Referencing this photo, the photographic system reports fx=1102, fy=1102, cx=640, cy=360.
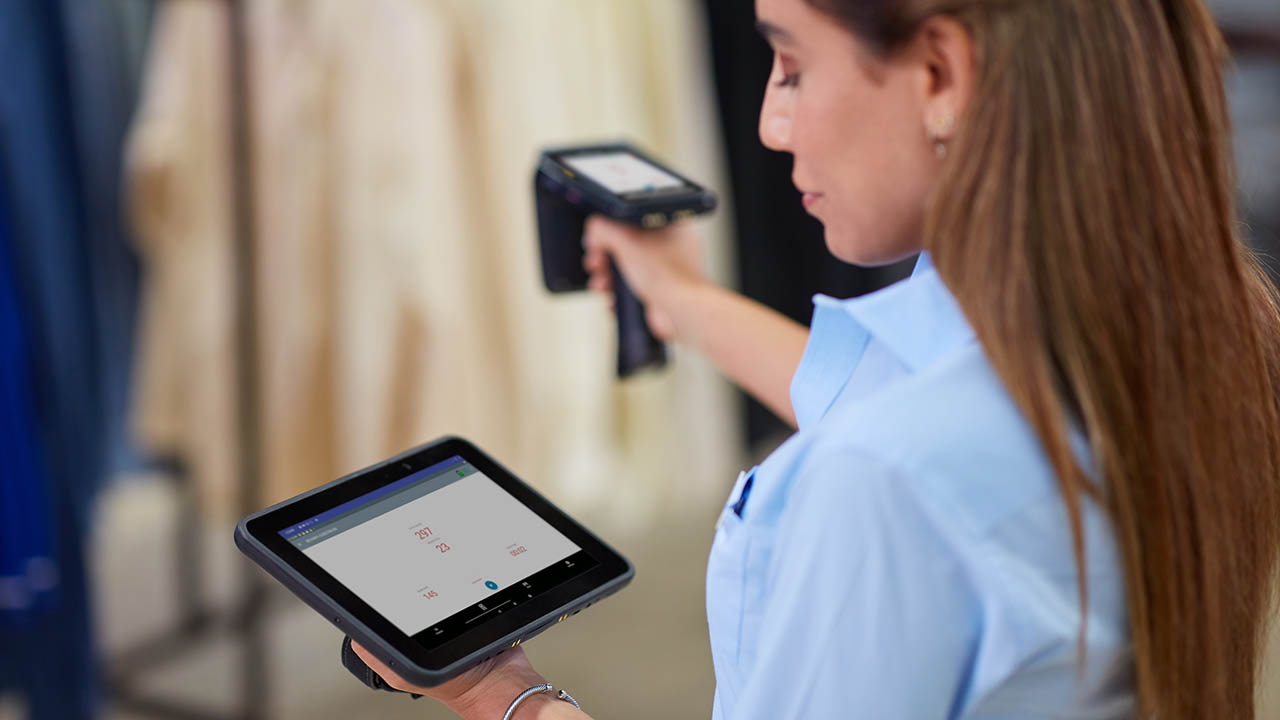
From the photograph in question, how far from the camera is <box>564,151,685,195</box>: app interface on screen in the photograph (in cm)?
114

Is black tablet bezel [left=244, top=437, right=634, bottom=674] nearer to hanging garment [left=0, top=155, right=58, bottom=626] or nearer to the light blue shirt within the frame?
the light blue shirt

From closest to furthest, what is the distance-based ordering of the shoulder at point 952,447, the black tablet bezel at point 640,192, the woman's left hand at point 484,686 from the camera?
1. the shoulder at point 952,447
2. the woman's left hand at point 484,686
3. the black tablet bezel at point 640,192

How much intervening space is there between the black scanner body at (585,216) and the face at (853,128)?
1.58 feet

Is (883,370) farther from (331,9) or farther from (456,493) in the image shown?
(331,9)

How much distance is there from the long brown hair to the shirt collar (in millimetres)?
27

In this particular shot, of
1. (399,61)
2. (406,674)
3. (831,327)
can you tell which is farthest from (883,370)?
(399,61)

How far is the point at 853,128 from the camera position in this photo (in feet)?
1.91

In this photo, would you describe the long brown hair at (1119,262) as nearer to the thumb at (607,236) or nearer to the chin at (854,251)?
the chin at (854,251)

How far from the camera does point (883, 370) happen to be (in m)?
0.60

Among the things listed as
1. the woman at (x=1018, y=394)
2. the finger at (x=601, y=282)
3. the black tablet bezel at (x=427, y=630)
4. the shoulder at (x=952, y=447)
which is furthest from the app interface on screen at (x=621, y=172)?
the shoulder at (x=952, y=447)

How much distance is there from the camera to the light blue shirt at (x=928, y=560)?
501mm

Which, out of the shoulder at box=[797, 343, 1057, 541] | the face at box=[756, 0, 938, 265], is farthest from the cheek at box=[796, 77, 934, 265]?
the shoulder at box=[797, 343, 1057, 541]

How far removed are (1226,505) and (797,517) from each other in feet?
0.76

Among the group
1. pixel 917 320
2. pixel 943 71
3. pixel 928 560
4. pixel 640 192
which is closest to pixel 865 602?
pixel 928 560
